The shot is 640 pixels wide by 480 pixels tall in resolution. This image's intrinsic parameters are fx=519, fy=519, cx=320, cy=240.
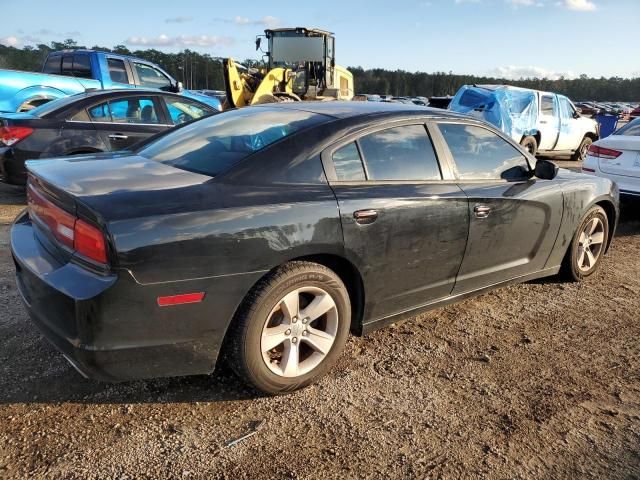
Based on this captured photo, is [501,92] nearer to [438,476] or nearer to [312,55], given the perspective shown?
[312,55]

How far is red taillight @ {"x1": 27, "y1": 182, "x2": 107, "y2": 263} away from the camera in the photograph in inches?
87.0

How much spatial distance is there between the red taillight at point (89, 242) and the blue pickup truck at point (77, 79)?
684 centimetres

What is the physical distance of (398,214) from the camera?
9.71 feet

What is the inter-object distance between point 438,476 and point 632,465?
3.05 ft

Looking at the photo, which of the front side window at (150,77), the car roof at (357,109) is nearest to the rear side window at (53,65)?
the front side window at (150,77)

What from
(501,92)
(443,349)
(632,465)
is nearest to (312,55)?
(501,92)

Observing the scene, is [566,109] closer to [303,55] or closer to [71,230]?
[303,55]

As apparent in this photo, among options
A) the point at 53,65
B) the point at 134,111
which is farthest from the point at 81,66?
the point at 134,111

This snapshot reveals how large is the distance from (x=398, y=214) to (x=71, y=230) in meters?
1.69

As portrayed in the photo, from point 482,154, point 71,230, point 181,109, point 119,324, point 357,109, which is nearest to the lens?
point 119,324

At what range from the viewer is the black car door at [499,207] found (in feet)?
11.3

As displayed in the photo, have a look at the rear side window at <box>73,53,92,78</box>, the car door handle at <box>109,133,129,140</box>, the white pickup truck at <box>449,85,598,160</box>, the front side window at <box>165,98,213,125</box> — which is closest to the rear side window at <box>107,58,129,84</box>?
the rear side window at <box>73,53,92,78</box>

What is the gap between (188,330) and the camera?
7.82 ft

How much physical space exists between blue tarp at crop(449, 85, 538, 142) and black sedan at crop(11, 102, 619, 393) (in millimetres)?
8515
